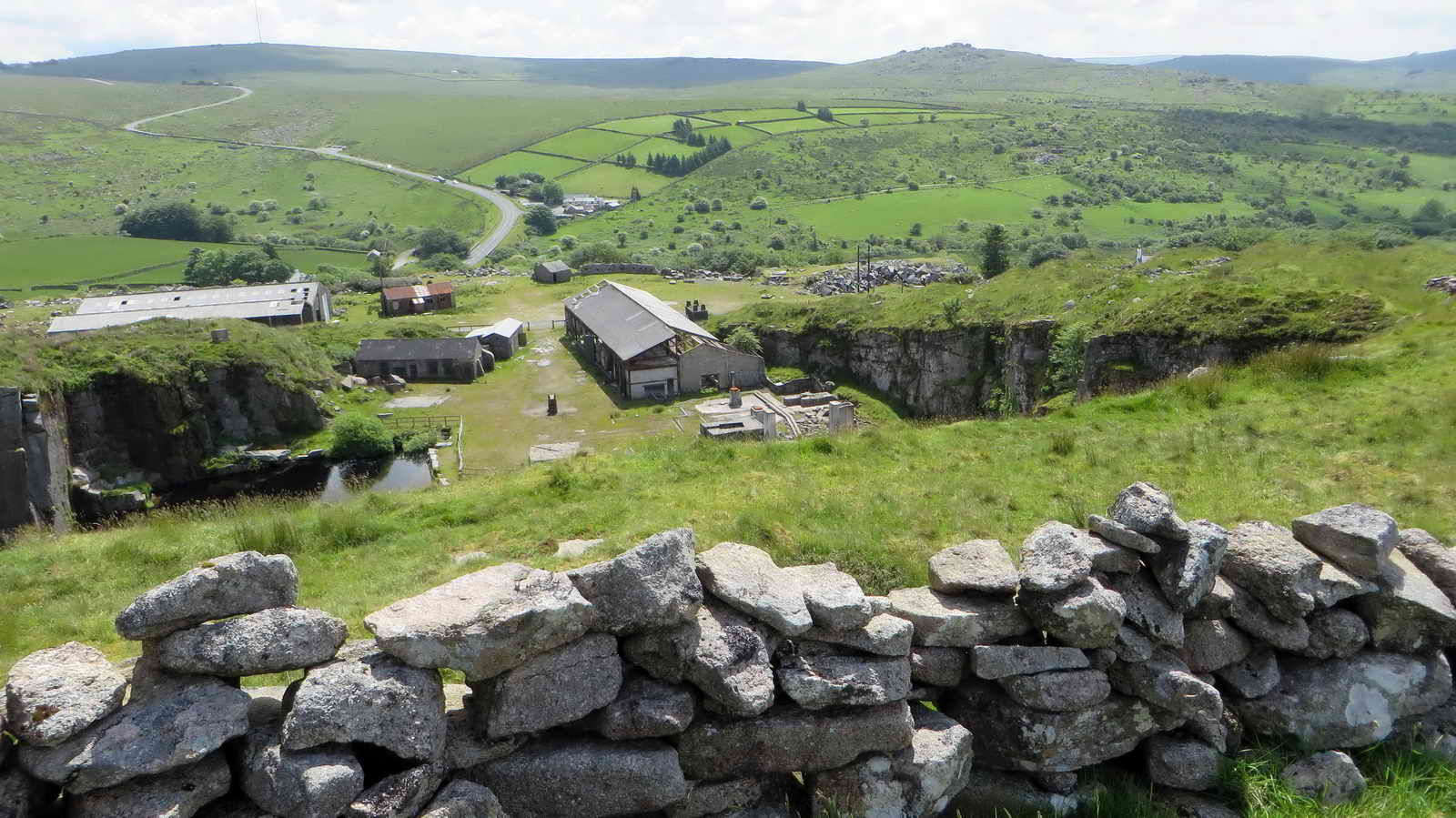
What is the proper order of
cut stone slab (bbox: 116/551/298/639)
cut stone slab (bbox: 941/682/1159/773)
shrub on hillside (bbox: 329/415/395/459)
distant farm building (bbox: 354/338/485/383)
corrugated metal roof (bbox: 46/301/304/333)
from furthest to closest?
corrugated metal roof (bbox: 46/301/304/333)
distant farm building (bbox: 354/338/485/383)
shrub on hillside (bbox: 329/415/395/459)
cut stone slab (bbox: 941/682/1159/773)
cut stone slab (bbox: 116/551/298/639)

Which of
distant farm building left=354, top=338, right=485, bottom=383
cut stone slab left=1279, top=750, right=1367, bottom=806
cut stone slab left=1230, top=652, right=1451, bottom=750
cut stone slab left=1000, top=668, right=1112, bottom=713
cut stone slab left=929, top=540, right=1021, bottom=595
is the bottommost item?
distant farm building left=354, top=338, right=485, bottom=383

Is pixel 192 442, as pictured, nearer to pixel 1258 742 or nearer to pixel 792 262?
pixel 1258 742

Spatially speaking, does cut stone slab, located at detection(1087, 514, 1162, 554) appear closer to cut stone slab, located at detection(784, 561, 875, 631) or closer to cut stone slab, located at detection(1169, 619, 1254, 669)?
cut stone slab, located at detection(1169, 619, 1254, 669)

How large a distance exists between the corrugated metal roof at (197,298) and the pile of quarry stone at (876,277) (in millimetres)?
51640

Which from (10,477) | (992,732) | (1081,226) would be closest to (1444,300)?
(992,732)

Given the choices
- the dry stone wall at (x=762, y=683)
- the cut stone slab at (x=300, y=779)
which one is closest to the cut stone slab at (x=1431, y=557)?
the dry stone wall at (x=762, y=683)

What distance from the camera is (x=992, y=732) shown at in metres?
7.82

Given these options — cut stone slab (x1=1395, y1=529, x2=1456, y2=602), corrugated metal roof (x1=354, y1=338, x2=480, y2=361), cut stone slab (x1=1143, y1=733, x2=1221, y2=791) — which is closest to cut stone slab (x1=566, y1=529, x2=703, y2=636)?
cut stone slab (x1=1143, y1=733, x2=1221, y2=791)

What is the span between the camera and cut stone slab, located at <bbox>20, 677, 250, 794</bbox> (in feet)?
18.6

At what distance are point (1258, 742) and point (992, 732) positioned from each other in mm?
2693

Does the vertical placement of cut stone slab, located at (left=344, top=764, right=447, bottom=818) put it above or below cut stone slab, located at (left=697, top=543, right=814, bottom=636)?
below

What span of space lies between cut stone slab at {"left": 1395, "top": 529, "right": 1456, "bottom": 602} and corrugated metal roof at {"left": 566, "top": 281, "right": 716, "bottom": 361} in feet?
161

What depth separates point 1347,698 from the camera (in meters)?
8.30

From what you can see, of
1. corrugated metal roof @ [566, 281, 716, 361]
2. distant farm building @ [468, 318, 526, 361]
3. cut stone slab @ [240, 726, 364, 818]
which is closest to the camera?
cut stone slab @ [240, 726, 364, 818]
